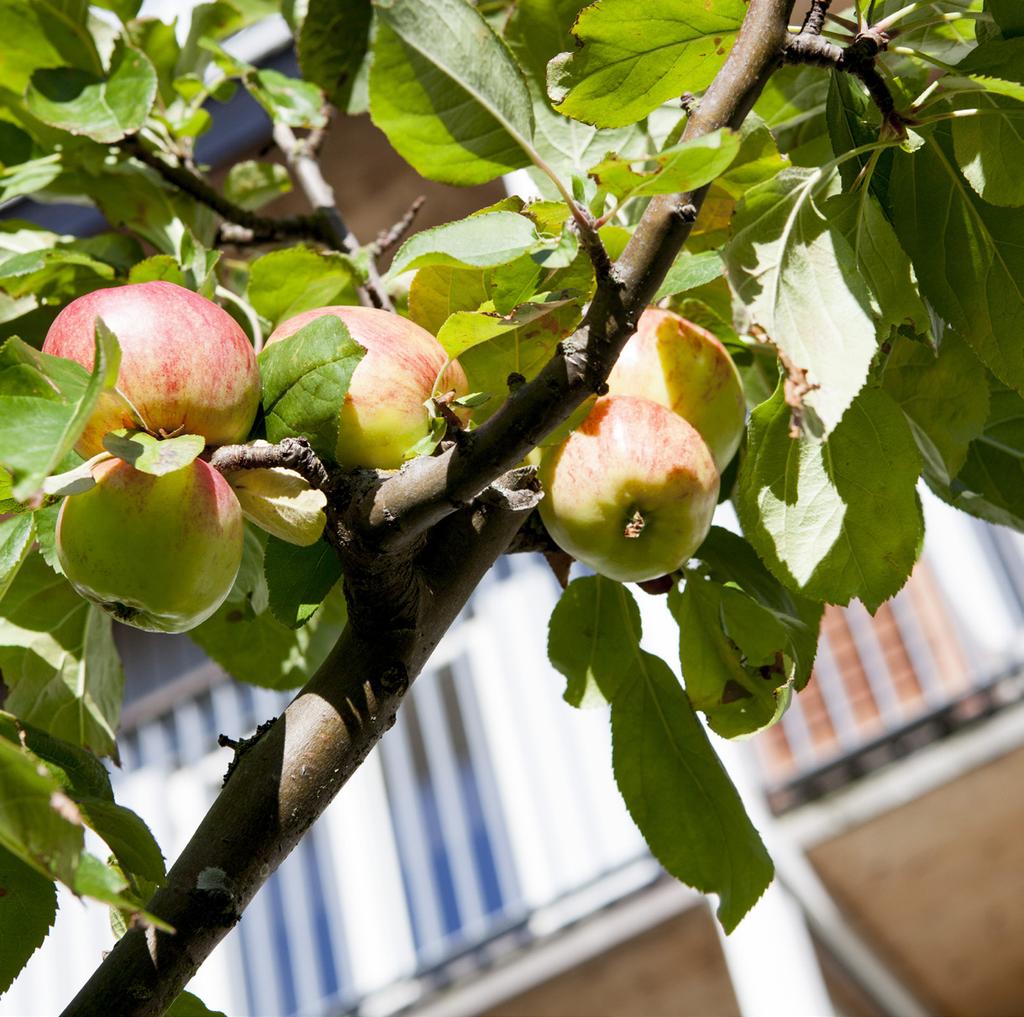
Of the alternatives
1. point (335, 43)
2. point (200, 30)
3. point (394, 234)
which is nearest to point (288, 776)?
point (394, 234)

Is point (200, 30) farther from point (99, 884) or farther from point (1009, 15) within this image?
point (99, 884)

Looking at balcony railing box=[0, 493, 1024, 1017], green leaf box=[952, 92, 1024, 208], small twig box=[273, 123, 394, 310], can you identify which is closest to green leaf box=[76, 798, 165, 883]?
small twig box=[273, 123, 394, 310]

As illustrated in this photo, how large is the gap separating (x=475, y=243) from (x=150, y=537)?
0.53 ft

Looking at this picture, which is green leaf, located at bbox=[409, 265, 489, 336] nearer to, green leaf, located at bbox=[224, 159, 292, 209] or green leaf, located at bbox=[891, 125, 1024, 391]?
green leaf, located at bbox=[891, 125, 1024, 391]

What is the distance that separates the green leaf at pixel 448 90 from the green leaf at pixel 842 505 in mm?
173

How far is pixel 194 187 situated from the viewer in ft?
2.99

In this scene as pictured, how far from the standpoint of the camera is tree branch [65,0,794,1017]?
1.56 ft

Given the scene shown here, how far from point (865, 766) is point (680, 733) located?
2954mm

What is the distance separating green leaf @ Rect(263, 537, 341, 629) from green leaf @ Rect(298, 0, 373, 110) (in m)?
0.50

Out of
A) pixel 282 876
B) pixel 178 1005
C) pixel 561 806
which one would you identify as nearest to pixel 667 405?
pixel 178 1005

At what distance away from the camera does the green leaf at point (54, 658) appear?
2.45ft

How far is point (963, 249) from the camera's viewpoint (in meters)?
0.61

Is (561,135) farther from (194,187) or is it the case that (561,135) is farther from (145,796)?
(145,796)

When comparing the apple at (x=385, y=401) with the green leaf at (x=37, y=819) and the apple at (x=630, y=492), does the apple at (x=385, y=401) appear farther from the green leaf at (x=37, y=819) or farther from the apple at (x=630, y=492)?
the green leaf at (x=37, y=819)
